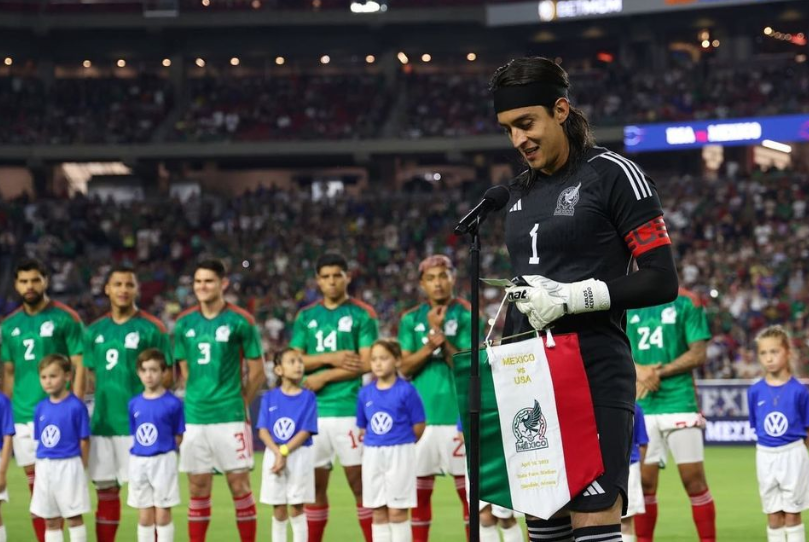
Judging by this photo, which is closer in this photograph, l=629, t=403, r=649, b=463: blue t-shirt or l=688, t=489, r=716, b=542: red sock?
l=629, t=403, r=649, b=463: blue t-shirt

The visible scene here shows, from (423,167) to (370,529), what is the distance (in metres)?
30.2

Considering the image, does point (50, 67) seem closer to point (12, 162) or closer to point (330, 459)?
point (12, 162)

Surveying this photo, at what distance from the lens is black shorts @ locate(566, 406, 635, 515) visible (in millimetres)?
3570

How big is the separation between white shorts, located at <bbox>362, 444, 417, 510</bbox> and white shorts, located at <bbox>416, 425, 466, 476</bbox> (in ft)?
1.59

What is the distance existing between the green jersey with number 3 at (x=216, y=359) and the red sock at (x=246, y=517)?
58 centimetres

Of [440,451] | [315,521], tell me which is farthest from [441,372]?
[315,521]

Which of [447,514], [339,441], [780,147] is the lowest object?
[447,514]

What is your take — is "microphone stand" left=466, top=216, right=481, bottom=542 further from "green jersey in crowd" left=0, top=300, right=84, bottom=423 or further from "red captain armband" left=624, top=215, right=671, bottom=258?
"green jersey in crowd" left=0, top=300, right=84, bottom=423

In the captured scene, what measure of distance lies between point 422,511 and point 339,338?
1419 mm

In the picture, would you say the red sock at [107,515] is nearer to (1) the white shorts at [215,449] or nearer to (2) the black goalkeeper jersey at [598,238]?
(1) the white shorts at [215,449]

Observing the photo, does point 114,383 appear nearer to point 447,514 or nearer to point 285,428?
point 285,428

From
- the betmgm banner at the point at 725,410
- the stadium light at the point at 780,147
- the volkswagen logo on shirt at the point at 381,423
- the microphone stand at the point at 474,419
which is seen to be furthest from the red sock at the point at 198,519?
the stadium light at the point at 780,147

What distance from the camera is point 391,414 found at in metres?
8.39

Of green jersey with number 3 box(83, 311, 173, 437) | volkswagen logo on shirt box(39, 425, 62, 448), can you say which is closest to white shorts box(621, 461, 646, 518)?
green jersey with number 3 box(83, 311, 173, 437)
